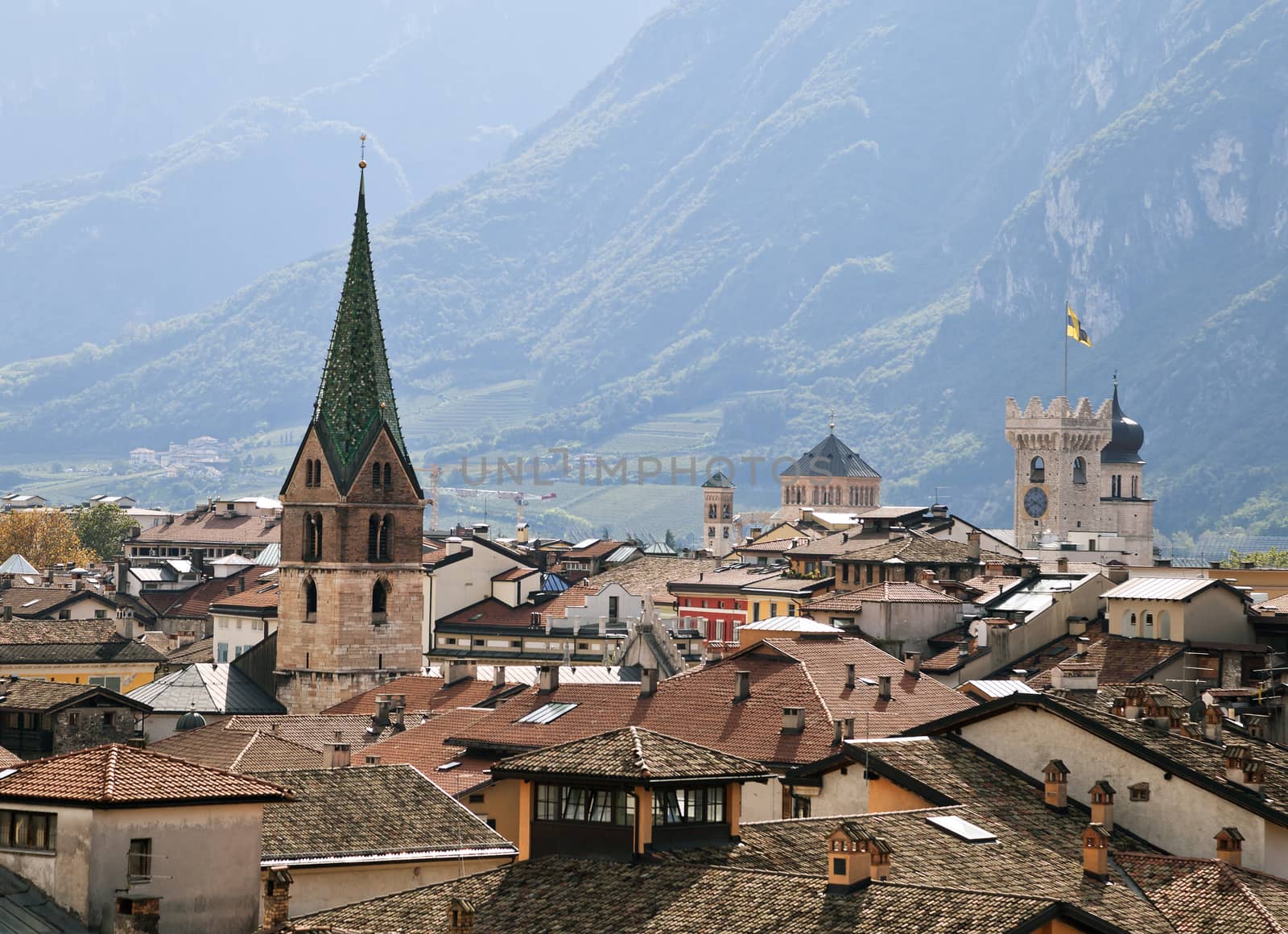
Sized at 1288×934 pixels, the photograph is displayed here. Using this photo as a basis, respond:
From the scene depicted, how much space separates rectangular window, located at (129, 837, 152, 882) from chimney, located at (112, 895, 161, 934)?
1.64 feet

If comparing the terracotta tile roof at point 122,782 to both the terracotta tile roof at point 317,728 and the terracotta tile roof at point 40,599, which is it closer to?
the terracotta tile roof at point 317,728

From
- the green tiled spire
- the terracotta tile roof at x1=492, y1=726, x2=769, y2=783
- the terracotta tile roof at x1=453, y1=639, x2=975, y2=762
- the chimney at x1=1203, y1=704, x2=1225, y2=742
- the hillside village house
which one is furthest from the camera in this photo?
the green tiled spire

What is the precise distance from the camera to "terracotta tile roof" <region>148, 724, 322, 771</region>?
6212cm

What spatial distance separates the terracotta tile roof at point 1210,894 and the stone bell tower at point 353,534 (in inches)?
3263

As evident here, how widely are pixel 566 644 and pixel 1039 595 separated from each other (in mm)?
39680

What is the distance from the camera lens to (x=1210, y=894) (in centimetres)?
3725

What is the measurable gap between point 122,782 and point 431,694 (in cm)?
5996

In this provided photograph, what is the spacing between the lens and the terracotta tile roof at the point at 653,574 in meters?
148

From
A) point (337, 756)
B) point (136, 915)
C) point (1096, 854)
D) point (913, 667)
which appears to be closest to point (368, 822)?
point (136, 915)

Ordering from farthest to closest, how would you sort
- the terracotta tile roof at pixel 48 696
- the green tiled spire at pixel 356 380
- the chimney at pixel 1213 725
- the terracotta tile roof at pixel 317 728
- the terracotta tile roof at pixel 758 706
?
the green tiled spire at pixel 356 380 → the terracotta tile roof at pixel 48 696 → the terracotta tile roof at pixel 317 728 → the terracotta tile roof at pixel 758 706 → the chimney at pixel 1213 725

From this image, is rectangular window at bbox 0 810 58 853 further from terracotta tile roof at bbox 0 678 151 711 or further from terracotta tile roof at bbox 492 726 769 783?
terracotta tile roof at bbox 0 678 151 711

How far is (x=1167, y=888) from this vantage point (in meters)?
37.2

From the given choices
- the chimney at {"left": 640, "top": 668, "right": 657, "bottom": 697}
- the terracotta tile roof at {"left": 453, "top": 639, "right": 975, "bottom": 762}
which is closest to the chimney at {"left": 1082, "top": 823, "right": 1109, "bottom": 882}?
the terracotta tile roof at {"left": 453, "top": 639, "right": 975, "bottom": 762}

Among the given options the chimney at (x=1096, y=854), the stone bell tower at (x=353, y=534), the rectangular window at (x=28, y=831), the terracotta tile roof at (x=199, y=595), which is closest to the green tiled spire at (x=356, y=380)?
the stone bell tower at (x=353, y=534)
